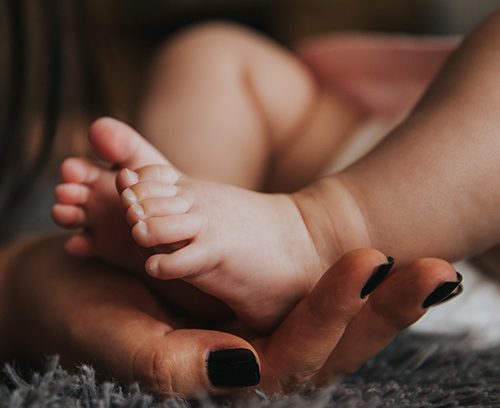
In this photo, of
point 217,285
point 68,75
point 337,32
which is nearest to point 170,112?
point 68,75

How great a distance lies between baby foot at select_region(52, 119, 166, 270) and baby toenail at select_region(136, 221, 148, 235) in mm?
69

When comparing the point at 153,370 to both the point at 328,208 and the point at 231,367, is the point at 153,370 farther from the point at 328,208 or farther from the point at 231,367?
the point at 328,208

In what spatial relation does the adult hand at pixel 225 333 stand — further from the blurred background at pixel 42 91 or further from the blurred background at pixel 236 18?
the blurred background at pixel 236 18

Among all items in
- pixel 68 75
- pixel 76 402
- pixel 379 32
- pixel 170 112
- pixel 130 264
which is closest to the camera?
pixel 76 402

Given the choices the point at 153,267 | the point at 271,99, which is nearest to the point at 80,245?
the point at 153,267

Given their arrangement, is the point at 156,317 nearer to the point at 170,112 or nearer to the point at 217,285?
the point at 217,285

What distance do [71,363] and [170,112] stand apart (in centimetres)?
38

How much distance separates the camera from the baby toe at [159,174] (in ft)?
1.54

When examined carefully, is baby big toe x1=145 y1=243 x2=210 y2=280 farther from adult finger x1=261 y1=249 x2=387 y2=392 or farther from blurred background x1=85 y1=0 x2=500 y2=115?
blurred background x1=85 y1=0 x2=500 y2=115

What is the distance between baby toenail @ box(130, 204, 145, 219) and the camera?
0.44m

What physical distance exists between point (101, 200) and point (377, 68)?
1.76 feet

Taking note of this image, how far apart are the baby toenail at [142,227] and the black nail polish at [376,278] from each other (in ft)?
0.41

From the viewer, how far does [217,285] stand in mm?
456

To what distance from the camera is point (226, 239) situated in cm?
45
